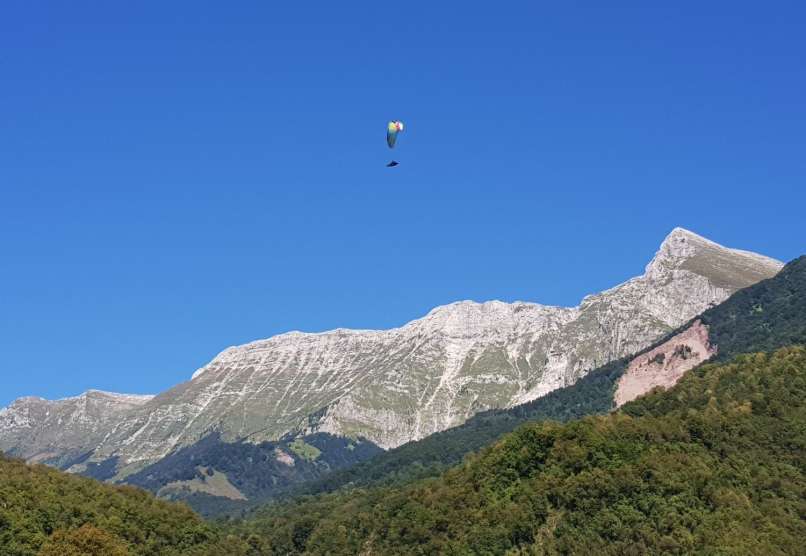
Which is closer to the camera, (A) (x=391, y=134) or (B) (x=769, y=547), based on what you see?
(A) (x=391, y=134)

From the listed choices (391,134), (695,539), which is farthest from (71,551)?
(695,539)

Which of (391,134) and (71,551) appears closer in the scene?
(391,134)

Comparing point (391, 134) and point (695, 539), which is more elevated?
point (391, 134)

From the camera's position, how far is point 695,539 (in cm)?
19912

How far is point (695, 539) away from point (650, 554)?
8252mm

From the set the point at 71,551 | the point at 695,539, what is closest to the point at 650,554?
the point at 695,539

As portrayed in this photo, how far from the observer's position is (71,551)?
19600cm

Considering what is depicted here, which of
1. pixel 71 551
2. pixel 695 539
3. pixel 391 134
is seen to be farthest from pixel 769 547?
pixel 71 551

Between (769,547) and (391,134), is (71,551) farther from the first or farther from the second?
(769,547)

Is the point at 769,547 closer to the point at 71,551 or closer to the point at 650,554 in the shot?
the point at 650,554

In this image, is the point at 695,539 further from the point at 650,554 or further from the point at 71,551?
the point at 71,551

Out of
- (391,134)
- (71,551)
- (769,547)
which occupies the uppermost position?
(391,134)

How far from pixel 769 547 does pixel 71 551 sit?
12021 centimetres

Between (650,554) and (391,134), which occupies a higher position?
(391,134)
